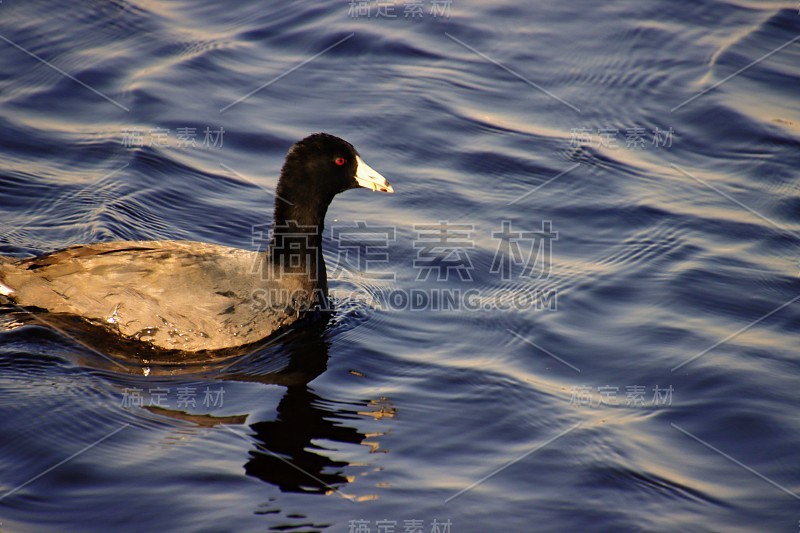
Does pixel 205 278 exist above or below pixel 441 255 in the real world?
below

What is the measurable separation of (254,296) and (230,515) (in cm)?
264

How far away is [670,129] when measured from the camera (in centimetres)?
1212

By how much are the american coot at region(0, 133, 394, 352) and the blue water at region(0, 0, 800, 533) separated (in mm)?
303

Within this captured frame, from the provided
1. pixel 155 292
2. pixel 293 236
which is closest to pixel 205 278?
pixel 155 292

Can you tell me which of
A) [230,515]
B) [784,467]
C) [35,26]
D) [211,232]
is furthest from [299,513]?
[35,26]

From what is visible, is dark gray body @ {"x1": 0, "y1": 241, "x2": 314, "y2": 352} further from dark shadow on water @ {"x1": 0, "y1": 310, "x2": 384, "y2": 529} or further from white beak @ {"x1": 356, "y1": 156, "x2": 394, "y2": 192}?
white beak @ {"x1": 356, "y1": 156, "x2": 394, "y2": 192}

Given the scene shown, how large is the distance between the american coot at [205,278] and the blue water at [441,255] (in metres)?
0.30

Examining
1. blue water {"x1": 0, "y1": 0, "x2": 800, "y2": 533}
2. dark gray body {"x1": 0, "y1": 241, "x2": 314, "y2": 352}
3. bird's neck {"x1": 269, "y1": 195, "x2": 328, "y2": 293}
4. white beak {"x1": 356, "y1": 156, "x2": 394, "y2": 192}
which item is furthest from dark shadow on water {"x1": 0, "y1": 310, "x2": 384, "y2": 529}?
white beak {"x1": 356, "y1": 156, "x2": 394, "y2": 192}

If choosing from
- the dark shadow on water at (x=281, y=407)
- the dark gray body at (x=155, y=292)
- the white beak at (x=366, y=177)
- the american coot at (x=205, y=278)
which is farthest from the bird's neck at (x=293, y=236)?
the dark shadow on water at (x=281, y=407)

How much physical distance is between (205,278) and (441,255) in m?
2.62

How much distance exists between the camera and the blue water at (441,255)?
6.75 meters

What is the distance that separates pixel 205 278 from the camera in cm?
838

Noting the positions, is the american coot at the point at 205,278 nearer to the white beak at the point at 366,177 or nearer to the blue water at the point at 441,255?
the white beak at the point at 366,177

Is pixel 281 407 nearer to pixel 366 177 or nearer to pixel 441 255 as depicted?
pixel 366 177
